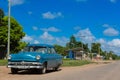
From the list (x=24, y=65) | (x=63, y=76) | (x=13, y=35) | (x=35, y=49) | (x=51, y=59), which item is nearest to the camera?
(x=63, y=76)

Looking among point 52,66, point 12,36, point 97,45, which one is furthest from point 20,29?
point 97,45

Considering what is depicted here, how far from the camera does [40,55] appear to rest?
76.2ft

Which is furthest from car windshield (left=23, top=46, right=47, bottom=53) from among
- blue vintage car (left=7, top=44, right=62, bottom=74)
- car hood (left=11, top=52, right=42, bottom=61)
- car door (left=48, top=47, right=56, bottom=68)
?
car hood (left=11, top=52, right=42, bottom=61)

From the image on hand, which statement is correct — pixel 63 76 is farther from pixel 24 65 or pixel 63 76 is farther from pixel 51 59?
pixel 51 59

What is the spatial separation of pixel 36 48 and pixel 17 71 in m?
2.08

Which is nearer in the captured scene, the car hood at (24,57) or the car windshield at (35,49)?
the car hood at (24,57)

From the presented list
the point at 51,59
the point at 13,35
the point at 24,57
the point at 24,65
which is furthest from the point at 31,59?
the point at 13,35

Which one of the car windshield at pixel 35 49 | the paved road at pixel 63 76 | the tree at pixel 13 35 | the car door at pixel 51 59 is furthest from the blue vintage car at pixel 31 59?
the tree at pixel 13 35

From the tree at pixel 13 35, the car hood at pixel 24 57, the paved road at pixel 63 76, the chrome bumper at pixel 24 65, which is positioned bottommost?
the paved road at pixel 63 76

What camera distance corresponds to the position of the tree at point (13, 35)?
8419 cm

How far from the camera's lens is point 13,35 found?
84625mm

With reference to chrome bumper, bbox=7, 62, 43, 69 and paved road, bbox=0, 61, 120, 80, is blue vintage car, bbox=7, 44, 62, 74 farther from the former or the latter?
paved road, bbox=0, 61, 120, 80

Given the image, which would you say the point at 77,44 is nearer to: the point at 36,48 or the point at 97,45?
the point at 97,45

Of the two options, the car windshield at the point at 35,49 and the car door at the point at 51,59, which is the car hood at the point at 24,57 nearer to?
the car windshield at the point at 35,49
